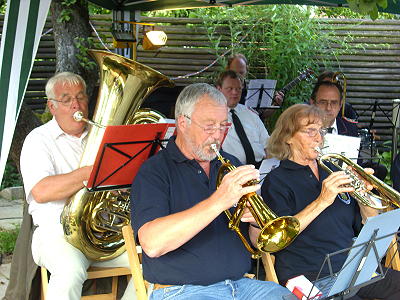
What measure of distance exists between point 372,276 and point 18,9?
240 cm

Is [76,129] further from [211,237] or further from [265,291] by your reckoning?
[265,291]

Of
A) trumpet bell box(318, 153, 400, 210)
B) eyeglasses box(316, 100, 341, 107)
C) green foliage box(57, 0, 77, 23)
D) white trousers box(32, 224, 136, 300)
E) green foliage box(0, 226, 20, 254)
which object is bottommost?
green foliage box(0, 226, 20, 254)

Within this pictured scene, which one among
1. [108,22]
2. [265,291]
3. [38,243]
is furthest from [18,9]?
[108,22]

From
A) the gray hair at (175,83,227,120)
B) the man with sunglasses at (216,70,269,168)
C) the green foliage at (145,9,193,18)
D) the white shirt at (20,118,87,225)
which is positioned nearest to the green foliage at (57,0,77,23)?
the man with sunglasses at (216,70,269,168)

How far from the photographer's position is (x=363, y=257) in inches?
102

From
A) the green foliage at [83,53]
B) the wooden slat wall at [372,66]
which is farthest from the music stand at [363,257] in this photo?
the wooden slat wall at [372,66]

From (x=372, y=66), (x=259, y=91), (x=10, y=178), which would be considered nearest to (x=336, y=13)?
(x=372, y=66)

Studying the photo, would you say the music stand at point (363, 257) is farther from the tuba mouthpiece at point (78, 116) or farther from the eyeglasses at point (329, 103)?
the eyeglasses at point (329, 103)

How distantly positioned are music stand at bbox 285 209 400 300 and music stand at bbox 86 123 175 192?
3.44 ft

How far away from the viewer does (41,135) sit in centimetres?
357

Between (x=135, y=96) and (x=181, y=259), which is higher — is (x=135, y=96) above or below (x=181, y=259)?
above

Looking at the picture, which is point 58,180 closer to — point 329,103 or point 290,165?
point 290,165

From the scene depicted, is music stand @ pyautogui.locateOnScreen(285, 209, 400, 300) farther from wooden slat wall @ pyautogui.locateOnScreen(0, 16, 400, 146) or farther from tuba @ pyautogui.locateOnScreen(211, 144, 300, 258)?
wooden slat wall @ pyautogui.locateOnScreen(0, 16, 400, 146)

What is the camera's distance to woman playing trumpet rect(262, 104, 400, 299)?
315cm
